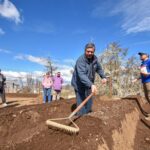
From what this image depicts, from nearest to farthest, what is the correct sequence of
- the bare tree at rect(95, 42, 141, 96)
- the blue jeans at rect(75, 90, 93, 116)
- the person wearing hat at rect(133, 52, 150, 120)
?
the blue jeans at rect(75, 90, 93, 116), the person wearing hat at rect(133, 52, 150, 120), the bare tree at rect(95, 42, 141, 96)

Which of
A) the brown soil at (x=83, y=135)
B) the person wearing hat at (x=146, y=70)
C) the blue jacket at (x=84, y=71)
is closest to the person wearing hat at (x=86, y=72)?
the blue jacket at (x=84, y=71)

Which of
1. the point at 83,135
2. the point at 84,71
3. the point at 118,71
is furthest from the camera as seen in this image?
the point at 118,71

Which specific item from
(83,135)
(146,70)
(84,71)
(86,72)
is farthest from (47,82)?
(83,135)

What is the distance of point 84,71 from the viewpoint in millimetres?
5344

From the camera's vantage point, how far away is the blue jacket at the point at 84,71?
5.25m

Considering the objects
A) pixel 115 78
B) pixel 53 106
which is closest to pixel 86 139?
pixel 53 106

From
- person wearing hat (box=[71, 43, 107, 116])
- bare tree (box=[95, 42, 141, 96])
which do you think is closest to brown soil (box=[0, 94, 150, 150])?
person wearing hat (box=[71, 43, 107, 116])

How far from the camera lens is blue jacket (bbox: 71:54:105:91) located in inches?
207

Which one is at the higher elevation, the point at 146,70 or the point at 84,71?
the point at 146,70

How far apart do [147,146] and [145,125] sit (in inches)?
67.6

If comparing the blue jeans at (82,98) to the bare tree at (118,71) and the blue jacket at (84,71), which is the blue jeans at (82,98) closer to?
the blue jacket at (84,71)

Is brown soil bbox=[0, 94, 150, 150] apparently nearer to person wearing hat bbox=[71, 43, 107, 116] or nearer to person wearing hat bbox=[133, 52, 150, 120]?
person wearing hat bbox=[71, 43, 107, 116]

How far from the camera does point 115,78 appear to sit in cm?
2047

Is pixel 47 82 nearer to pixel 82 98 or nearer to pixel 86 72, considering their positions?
pixel 82 98
